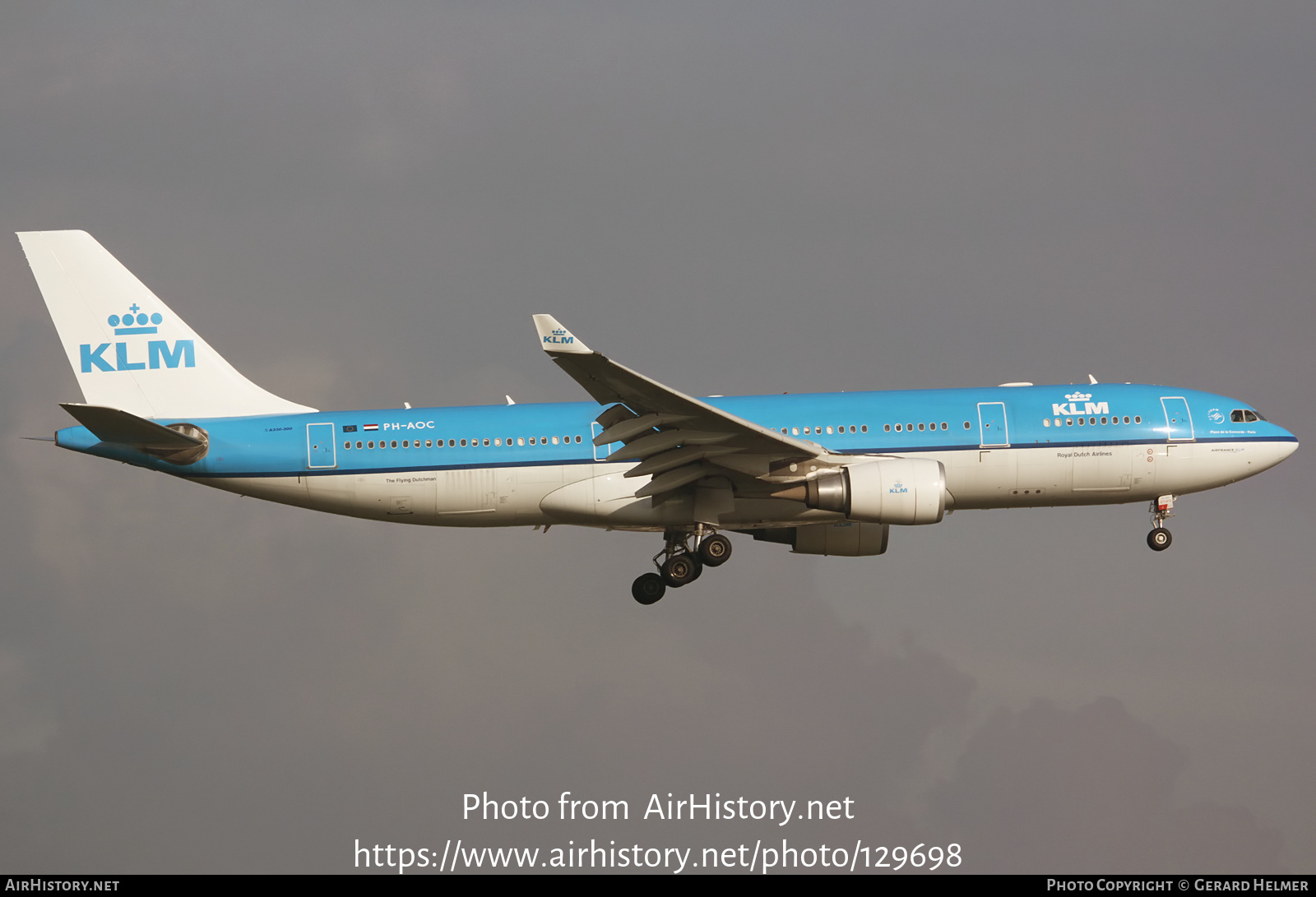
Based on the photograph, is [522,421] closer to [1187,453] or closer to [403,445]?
[403,445]


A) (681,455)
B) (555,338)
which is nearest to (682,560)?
(681,455)

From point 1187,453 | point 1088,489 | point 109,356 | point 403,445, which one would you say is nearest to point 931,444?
point 1088,489

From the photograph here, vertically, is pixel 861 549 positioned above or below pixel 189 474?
below

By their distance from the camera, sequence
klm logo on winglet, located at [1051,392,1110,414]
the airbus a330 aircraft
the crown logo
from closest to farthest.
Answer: the airbus a330 aircraft, klm logo on winglet, located at [1051,392,1110,414], the crown logo

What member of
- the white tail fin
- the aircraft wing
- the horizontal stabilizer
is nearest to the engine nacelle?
the aircraft wing

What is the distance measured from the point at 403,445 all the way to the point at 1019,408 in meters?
15.1

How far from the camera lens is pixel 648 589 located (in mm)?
34656

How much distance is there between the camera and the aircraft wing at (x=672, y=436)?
28.4 meters

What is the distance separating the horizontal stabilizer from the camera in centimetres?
3069

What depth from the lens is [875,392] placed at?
34.2 metres

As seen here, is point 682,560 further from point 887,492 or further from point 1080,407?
point 1080,407

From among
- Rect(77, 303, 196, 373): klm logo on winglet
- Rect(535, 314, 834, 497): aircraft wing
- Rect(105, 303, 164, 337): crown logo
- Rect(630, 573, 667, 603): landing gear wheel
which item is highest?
Rect(105, 303, 164, 337): crown logo

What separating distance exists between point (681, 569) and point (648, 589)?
1080 millimetres

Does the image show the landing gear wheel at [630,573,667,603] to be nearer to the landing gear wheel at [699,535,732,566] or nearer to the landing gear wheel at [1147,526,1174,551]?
the landing gear wheel at [699,535,732,566]
